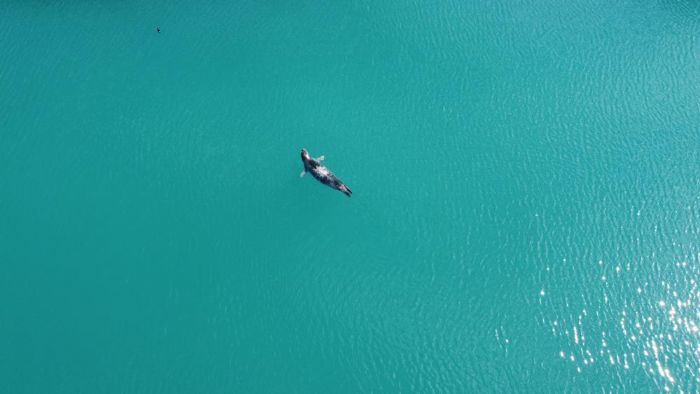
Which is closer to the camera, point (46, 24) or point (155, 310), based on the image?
point (155, 310)

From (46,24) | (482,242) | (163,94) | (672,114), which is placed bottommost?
(482,242)

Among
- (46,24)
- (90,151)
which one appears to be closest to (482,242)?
(90,151)

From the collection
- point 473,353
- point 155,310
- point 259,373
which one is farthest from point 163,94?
point 473,353

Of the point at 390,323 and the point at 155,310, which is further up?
the point at 390,323

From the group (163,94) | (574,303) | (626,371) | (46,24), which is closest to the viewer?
(626,371)

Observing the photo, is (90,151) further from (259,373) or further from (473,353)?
(473,353)

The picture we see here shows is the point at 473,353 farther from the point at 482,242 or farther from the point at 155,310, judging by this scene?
the point at 155,310

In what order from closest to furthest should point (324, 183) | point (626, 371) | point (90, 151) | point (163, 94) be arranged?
point (626, 371)
point (324, 183)
point (90, 151)
point (163, 94)
